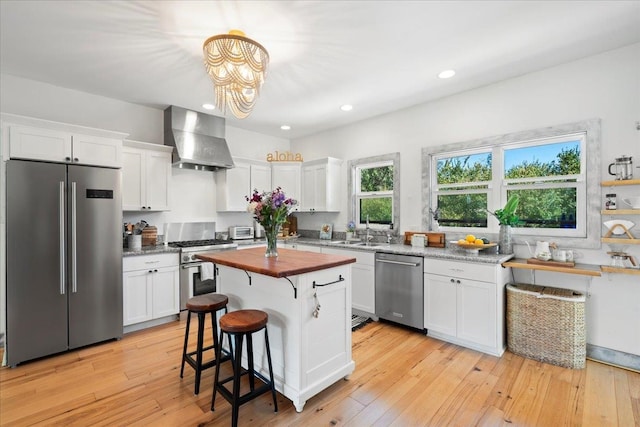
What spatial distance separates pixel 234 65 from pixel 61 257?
100 inches

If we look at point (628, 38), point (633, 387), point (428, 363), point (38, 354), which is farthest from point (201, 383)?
point (628, 38)

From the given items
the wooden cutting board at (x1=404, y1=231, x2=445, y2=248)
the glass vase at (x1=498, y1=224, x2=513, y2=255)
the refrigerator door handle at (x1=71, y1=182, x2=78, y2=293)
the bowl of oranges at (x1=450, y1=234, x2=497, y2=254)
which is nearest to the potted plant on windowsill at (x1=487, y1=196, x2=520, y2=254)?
the glass vase at (x1=498, y1=224, x2=513, y2=255)

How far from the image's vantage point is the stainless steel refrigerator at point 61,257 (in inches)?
108

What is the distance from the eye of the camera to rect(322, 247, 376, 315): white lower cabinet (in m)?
3.81

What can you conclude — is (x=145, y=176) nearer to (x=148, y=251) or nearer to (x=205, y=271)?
(x=148, y=251)

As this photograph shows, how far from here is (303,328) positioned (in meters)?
2.12

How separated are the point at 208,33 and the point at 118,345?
323 centimetres

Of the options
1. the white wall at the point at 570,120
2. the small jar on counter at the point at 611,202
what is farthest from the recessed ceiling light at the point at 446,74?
the small jar on counter at the point at 611,202

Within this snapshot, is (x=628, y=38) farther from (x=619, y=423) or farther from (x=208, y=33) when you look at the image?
(x=208, y=33)

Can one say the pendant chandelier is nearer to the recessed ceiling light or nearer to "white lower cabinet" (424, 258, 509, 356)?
the recessed ceiling light

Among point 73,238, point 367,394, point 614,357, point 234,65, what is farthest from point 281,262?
point 614,357

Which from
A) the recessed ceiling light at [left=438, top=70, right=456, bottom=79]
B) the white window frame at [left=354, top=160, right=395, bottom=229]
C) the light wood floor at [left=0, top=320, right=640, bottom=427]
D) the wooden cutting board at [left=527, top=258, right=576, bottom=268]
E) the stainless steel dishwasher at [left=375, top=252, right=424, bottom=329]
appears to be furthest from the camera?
the white window frame at [left=354, top=160, right=395, bottom=229]

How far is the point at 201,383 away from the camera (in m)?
2.45

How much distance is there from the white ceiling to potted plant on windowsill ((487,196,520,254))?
4.61ft
